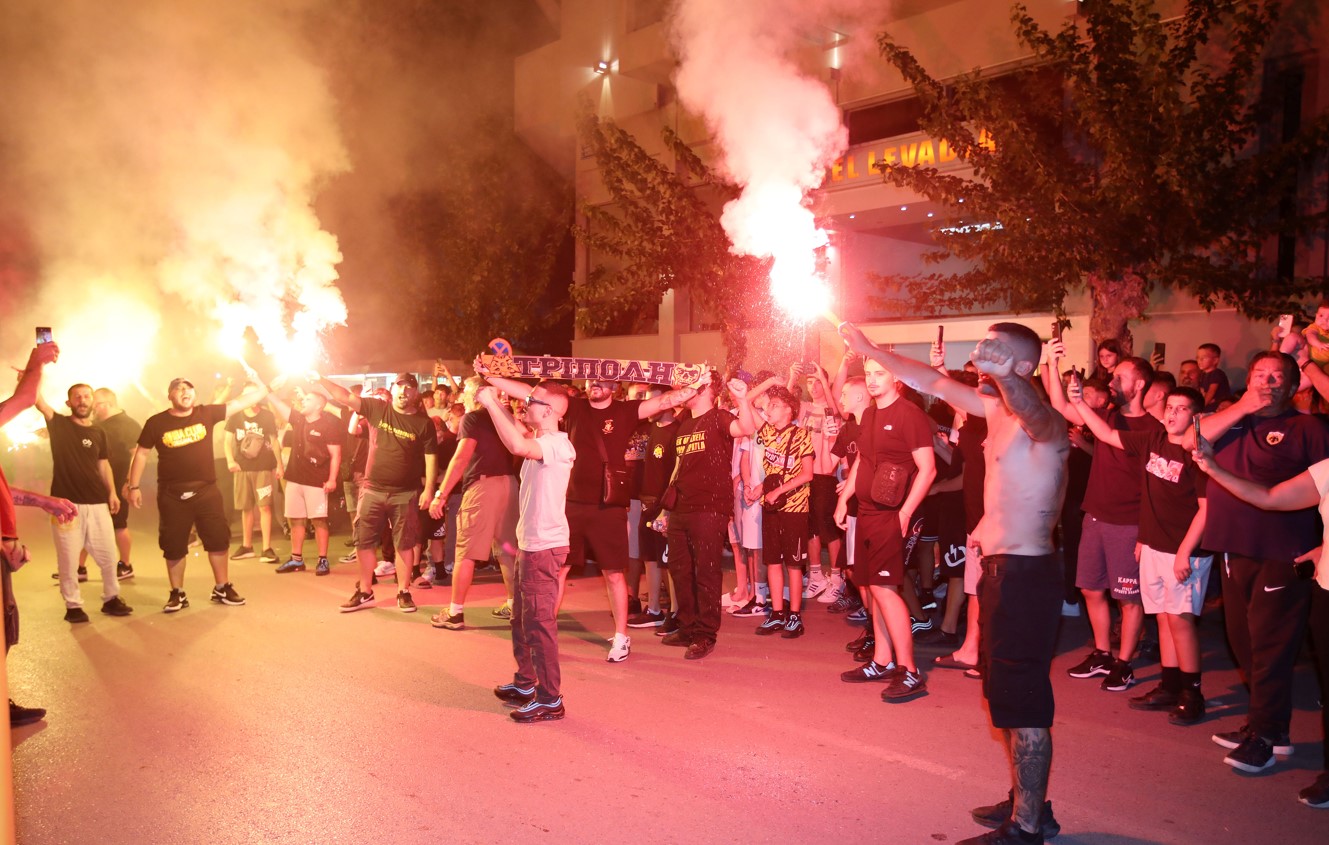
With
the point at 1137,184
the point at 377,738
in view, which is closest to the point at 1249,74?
the point at 1137,184

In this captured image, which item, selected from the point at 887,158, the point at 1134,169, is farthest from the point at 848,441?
the point at 887,158

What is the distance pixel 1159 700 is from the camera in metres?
5.85

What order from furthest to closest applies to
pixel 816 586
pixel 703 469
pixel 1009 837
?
pixel 816 586 < pixel 703 469 < pixel 1009 837

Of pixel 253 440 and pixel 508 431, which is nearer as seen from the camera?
pixel 508 431

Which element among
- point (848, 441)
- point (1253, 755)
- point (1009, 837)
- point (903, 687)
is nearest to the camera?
point (1009, 837)

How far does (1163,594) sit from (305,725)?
5110 mm

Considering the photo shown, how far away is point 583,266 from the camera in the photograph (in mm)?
23922

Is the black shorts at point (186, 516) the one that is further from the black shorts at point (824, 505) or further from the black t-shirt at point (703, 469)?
the black shorts at point (824, 505)

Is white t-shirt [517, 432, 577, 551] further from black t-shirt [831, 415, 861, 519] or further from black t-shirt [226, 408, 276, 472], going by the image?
black t-shirt [226, 408, 276, 472]

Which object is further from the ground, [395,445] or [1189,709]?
[395,445]

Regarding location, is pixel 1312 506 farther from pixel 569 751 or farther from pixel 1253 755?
pixel 569 751

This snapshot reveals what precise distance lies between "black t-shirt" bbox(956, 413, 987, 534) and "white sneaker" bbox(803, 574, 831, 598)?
2201 mm

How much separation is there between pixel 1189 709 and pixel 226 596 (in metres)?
7.58

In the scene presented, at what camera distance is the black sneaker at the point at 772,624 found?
7832 millimetres
